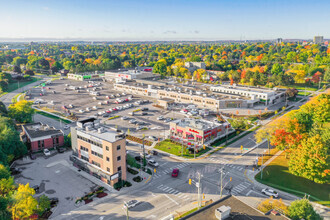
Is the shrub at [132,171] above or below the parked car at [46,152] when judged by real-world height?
below

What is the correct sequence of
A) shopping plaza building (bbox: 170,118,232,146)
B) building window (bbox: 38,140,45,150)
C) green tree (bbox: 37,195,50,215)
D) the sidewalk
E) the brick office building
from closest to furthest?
1. green tree (bbox: 37,195,50,215)
2. the sidewalk
3. the brick office building
4. building window (bbox: 38,140,45,150)
5. shopping plaza building (bbox: 170,118,232,146)

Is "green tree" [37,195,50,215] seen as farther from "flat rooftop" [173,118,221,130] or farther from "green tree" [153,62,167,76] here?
"green tree" [153,62,167,76]

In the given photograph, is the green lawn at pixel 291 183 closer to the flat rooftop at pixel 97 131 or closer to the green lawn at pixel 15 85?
the flat rooftop at pixel 97 131

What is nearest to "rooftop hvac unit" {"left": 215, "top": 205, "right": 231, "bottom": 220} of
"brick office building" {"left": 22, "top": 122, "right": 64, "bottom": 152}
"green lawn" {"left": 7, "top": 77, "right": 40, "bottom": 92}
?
"brick office building" {"left": 22, "top": 122, "right": 64, "bottom": 152}

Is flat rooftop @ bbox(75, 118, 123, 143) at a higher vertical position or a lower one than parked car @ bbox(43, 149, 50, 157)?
higher

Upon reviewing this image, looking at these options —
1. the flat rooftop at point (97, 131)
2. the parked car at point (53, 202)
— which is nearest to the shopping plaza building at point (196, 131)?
the flat rooftop at point (97, 131)

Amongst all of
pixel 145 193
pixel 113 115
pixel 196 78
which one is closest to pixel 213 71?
pixel 196 78
